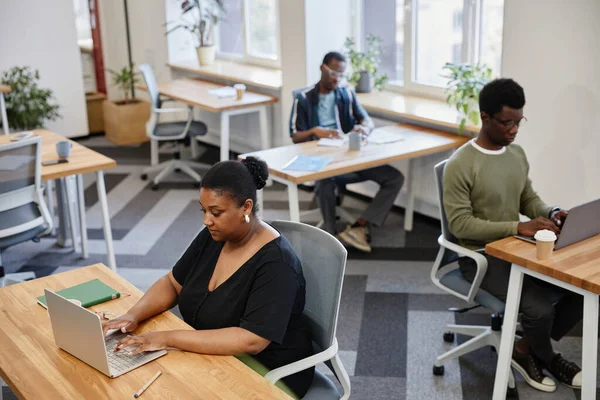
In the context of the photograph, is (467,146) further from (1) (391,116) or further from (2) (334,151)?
(1) (391,116)

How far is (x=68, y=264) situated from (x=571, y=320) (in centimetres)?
300

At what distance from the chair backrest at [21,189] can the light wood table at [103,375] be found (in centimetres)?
145

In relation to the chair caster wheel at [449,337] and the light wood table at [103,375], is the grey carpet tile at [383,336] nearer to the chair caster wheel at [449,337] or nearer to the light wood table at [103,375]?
the chair caster wheel at [449,337]

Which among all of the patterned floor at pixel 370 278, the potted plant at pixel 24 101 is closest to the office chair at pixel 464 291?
the patterned floor at pixel 370 278

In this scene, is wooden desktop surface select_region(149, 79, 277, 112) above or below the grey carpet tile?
above

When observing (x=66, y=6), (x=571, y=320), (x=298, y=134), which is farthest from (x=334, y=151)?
(x=66, y=6)

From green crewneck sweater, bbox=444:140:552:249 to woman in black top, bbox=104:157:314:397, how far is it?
972 millimetres

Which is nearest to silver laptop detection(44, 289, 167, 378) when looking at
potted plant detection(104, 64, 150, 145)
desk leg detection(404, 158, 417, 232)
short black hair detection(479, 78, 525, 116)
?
short black hair detection(479, 78, 525, 116)

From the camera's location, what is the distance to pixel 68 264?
183 inches

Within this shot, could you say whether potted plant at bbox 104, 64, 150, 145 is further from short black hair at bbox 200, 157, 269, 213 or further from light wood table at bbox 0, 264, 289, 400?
short black hair at bbox 200, 157, 269, 213

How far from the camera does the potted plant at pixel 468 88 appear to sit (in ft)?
14.6

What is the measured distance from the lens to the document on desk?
400 centimetres

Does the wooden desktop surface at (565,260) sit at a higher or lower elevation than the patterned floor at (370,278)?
higher

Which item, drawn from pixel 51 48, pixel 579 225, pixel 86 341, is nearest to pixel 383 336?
pixel 579 225
